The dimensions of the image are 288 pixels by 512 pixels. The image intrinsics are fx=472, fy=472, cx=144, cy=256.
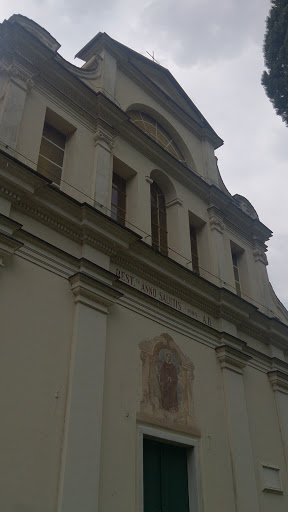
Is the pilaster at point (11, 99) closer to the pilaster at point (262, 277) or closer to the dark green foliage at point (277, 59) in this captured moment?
the dark green foliage at point (277, 59)

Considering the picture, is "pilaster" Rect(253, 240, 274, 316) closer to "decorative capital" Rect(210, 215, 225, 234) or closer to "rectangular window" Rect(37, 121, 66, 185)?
"decorative capital" Rect(210, 215, 225, 234)

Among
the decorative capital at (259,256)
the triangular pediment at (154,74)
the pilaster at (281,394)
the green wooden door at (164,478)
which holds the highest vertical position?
the triangular pediment at (154,74)

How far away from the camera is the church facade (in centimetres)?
692

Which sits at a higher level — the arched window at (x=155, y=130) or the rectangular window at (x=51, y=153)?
the arched window at (x=155, y=130)

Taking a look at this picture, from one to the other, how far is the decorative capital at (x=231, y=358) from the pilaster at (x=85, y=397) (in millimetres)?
3401

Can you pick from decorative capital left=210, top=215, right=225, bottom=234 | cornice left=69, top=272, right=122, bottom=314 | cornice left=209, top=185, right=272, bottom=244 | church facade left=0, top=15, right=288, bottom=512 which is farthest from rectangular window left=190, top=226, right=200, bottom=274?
cornice left=69, top=272, right=122, bottom=314

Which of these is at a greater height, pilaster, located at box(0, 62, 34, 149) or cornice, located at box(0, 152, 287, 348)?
pilaster, located at box(0, 62, 34, 149)

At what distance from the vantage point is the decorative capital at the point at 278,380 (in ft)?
40.0

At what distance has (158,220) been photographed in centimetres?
1177

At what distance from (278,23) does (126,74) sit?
422cm

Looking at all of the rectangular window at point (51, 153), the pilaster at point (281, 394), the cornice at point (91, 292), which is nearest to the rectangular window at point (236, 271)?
the pilaster at point (281, 394)

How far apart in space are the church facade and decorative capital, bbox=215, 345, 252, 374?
0.11 feet

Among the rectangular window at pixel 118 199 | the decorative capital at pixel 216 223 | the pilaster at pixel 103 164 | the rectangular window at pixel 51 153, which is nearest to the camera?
the rectangular window at pixel 51 153

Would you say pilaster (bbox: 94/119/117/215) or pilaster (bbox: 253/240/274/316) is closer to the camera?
pilaster (bbox: 94/119/117/215)
